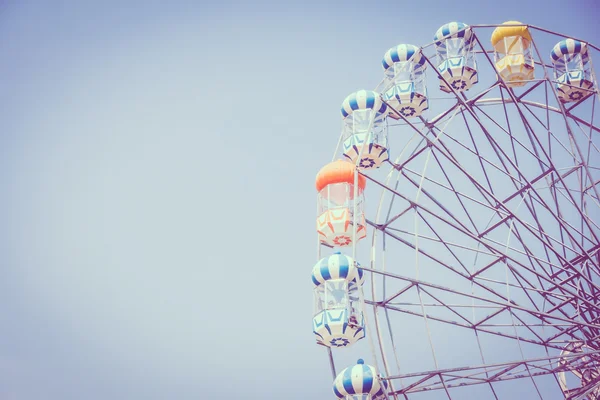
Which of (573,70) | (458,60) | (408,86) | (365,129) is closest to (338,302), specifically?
(365,129)

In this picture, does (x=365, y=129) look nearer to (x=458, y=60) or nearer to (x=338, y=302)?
(x=458, y=60)

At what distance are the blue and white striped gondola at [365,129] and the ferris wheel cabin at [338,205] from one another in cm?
41

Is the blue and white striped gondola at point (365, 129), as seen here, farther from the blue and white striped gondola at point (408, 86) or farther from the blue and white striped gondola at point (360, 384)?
the blue and white striped gondola at point (360, 384)

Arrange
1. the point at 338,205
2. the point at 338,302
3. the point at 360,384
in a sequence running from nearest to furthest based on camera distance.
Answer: the point at 360,384
the point at 338,302
the point at 338,205

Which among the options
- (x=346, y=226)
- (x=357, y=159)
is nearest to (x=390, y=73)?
(x=357, y=159)

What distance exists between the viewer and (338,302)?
15.4m

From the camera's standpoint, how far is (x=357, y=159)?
53.7 feet

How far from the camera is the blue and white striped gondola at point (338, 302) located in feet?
48.4

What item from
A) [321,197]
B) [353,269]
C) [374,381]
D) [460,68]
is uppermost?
[460,68]

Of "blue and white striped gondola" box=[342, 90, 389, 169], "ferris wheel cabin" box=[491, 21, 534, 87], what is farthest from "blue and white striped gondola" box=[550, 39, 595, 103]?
"blue and white striped gondola" box=[342, 90, 389, 169]

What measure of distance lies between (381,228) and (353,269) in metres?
3.48

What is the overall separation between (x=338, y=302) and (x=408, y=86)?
668 centimetres

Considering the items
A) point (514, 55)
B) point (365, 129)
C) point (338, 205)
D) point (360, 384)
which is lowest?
point (360, 384)

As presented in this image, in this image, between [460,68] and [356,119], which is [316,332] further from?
[460,68]
